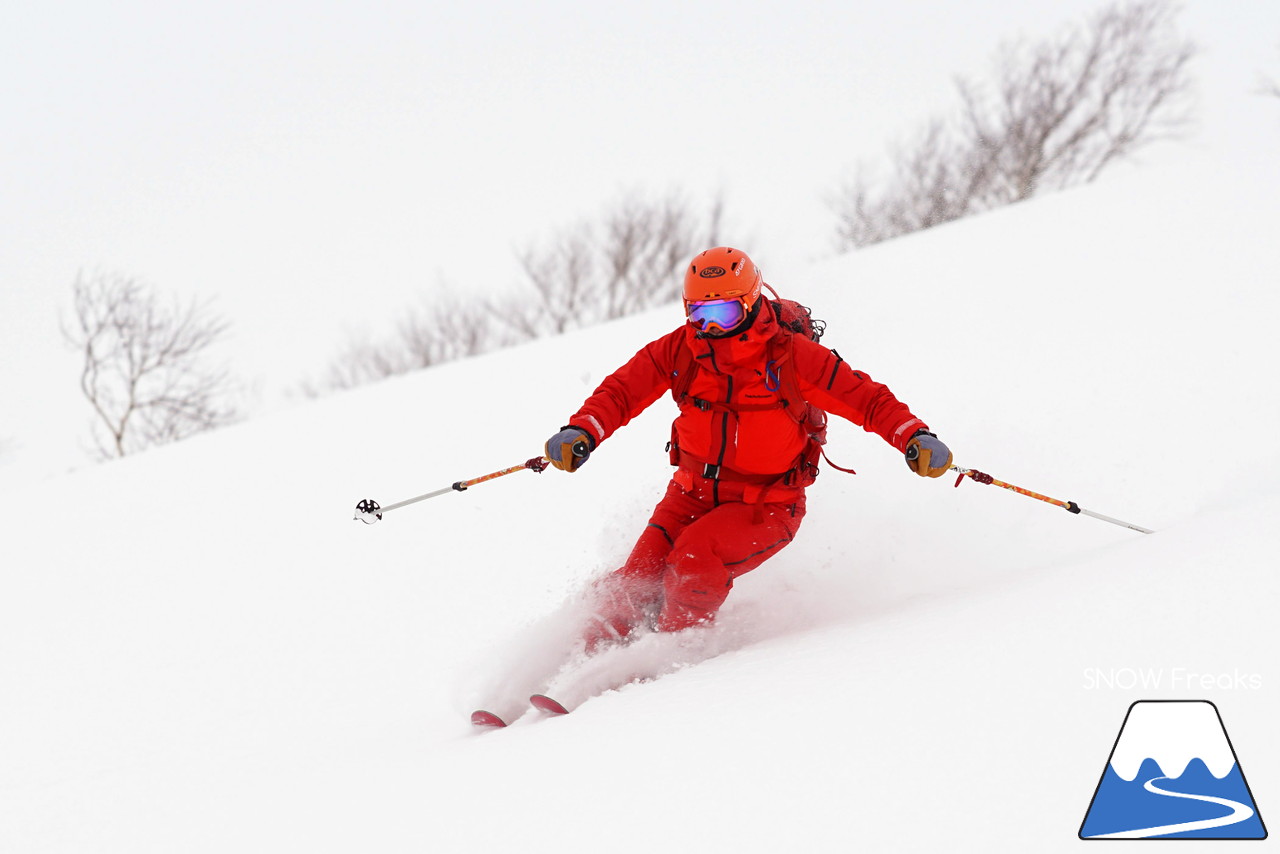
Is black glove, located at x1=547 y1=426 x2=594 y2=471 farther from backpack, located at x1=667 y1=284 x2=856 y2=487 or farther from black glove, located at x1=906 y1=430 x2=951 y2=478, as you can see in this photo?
black glove, located at x1=906 y1=430 x2=951 y2=478

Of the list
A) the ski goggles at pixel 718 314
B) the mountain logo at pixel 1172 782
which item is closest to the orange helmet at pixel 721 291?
the ski goggles at pixel 718 314

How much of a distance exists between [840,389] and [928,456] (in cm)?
47

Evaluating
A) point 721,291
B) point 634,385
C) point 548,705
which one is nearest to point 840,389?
point 721,291

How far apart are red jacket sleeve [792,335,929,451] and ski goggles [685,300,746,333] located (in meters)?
0.30

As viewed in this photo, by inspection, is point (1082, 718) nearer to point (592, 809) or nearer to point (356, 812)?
point (592, 809)

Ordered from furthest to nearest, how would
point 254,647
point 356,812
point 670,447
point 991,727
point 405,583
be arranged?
point 405,583 → point 254,647 → point 670,447 → point 356,812 → point 991,727

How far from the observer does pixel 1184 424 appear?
5223 mm

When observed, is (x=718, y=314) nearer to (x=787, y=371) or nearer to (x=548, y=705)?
(x=787, y=371)

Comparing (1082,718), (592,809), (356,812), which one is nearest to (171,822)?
(356,812)

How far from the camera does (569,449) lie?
11.2 ft

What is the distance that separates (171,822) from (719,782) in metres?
1.75

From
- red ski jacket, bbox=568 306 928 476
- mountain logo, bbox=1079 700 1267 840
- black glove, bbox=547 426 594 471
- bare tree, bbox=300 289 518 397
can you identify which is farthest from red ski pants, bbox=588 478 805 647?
bare tree, bbox=300 289 518 397

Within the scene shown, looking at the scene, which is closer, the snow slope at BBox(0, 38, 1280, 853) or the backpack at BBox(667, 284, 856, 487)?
the snow slope at BBox(0, 38, 1280, 853)

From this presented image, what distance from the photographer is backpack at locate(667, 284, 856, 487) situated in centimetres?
340
